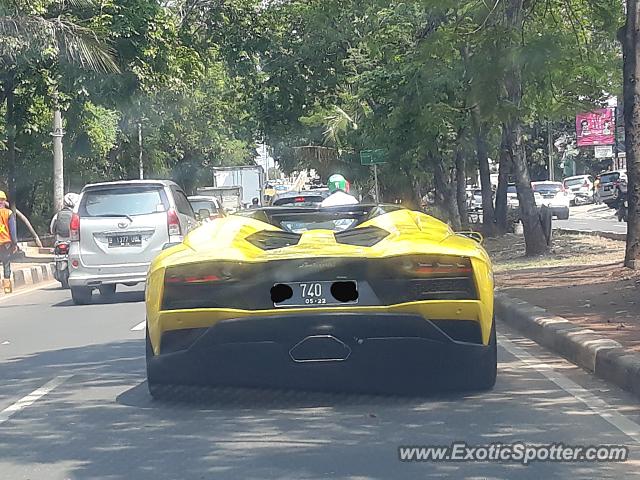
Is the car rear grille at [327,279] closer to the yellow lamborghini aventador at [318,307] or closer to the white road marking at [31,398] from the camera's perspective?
the yellow lamborghini aventador at [318,307]

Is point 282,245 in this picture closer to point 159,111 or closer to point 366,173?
point 366,173

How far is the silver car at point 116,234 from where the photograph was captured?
15.6 meters

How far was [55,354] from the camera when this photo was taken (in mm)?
10672

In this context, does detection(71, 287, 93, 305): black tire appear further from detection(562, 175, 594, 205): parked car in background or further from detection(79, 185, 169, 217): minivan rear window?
detection(562, 175, 594, 205): parked car in background

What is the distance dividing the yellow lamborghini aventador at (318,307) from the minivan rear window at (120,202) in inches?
349

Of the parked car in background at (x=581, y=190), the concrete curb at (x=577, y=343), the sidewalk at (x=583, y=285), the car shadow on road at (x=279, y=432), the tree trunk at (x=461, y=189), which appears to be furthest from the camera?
the parked car in background at (x=581, y=190)

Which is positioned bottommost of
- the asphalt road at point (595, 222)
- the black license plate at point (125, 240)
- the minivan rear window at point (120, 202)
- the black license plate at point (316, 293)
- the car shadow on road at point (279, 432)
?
the asphalt road at point (595, 222)

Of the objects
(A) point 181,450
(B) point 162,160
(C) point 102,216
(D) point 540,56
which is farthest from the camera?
(B) point 162,160

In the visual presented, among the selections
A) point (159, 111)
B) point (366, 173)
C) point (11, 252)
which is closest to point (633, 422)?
point (11, 252)

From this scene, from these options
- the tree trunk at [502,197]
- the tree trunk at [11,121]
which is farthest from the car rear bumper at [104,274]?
the tree trunk at [502,197]

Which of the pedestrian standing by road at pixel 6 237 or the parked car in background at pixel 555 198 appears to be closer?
the pedestrian standing by road at pixel 6 237

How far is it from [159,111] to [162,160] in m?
9.55

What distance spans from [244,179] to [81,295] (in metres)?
35.8

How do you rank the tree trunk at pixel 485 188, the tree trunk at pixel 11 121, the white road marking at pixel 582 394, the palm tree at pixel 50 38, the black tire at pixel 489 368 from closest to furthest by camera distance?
the white road marking at pixel 582 394 → the black tire at pixel 489 368 → the palm tree at pixel 50 38 → the tree trunk at pixel 11 121 → the tree trunk at pixel 485 188
